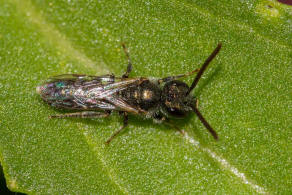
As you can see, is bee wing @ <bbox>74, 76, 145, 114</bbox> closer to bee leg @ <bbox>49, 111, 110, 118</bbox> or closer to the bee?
the bee

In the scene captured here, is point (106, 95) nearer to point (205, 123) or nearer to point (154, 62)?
point (154, 62)

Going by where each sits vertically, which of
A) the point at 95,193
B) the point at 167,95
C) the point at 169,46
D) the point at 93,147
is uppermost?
the point at 169,46

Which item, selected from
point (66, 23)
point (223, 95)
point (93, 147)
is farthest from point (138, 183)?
point (66, 23)

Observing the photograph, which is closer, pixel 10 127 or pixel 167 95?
pixel 10 127

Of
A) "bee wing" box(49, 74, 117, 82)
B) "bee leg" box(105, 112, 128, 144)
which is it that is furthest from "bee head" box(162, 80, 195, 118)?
"bee wing" box(49, 74, 117, 82)

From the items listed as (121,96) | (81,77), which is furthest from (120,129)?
(81,77)

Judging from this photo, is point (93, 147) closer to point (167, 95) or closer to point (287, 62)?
point (167, 95)

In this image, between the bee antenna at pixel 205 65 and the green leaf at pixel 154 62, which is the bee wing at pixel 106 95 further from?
the bee antenna at pixel 205 65
